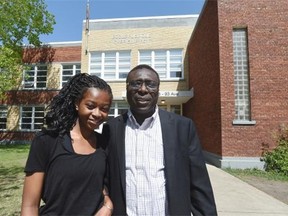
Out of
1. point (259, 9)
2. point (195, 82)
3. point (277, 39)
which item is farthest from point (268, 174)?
point (195, 82)

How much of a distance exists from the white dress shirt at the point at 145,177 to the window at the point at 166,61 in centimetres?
1873

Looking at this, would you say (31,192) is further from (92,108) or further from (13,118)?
(13,118)

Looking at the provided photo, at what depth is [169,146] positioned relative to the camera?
6.59 ft

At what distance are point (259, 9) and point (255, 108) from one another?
3.85 m

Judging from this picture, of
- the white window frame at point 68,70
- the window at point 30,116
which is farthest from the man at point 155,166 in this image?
the window at point 30,116

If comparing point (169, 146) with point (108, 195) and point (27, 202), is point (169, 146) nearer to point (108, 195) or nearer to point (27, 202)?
point (108, 195)

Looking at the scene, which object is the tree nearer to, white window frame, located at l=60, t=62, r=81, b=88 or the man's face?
white window frame, located at l=60, t=62, r=81, b=88

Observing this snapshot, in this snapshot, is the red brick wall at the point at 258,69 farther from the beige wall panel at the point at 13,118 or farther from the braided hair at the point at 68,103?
the beige wall panel at the point at 13,118

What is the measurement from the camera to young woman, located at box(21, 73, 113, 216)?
175cm

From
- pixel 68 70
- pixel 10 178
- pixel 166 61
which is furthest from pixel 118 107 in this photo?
pixel 10 178

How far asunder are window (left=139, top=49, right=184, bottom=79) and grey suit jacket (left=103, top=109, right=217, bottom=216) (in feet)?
61.3

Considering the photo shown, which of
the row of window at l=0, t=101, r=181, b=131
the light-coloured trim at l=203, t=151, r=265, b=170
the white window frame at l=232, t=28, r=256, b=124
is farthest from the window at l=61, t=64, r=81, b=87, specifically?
the light-coloured trim at l=203, t=151, r=265, b=170

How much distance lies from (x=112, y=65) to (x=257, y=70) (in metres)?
12.0

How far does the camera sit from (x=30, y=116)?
82.8 feet
